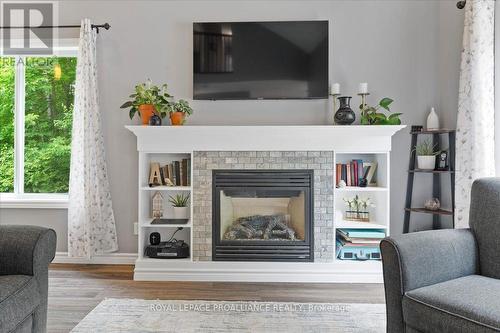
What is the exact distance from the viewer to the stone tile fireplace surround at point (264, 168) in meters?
3.17

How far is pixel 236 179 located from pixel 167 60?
132cm

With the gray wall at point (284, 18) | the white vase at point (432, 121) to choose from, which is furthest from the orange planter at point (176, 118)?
the white vase at point (432, 121)

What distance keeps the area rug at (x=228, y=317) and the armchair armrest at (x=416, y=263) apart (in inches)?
24.2

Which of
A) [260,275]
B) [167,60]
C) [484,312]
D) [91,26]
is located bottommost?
[260,275]

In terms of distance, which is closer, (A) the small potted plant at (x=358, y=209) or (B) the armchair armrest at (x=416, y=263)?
(B) the armchair armrest at (x=416, y=263)

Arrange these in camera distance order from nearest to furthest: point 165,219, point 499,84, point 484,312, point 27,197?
point 484,312 → point 499,84 → point 165,219 → point 27,197

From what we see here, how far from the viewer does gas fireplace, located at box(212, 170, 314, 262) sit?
3188mm

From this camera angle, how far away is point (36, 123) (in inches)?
149

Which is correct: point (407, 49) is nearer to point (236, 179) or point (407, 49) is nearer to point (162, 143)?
point (236, 179)

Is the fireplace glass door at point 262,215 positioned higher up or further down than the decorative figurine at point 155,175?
further down

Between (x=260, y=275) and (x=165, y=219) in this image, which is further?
(x=165, y=219)

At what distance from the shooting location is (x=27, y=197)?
377 centimetres

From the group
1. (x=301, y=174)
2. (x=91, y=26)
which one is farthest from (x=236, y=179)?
(x=91, y=26)

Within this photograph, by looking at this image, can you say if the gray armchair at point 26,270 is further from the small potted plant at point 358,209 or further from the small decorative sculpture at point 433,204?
the small decorative sculpture at point 433,204
